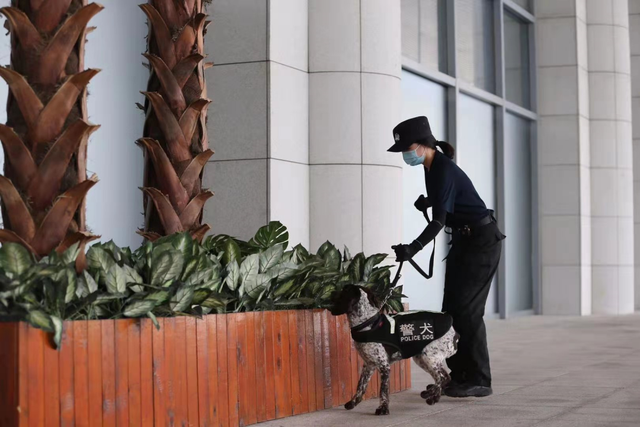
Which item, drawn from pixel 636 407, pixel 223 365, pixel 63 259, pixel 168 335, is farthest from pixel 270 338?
pixel 636 407

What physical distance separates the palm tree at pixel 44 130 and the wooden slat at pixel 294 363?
1720 millimetres

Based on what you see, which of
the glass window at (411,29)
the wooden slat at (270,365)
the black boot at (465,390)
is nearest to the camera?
the wooden slat at (270,365)

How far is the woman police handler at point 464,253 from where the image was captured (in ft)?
23.6

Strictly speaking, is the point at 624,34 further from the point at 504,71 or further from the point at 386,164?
the point at 386,164

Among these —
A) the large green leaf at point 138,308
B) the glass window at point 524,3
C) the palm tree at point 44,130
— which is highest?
the glass window at point 524,3

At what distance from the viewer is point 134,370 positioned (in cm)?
527

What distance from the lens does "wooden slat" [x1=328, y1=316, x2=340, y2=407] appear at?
7.01 m

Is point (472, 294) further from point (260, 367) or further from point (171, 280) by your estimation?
point (171, 280)

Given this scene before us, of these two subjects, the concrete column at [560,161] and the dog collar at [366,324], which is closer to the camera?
the dog collar at [366,324]

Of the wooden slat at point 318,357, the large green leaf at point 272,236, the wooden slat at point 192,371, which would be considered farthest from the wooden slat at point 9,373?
the large green leaf at point 272,236

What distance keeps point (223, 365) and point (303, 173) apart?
5.12 meters

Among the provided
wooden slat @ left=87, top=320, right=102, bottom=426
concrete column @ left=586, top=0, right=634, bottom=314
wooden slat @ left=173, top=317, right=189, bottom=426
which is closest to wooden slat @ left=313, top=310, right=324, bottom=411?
wooden slat @ left=173, top=317, right=189, bottom=426

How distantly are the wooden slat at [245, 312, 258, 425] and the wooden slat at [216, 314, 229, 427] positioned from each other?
216mm

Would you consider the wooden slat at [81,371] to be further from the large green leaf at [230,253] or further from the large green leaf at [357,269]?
the large green leaf at [357,269]
